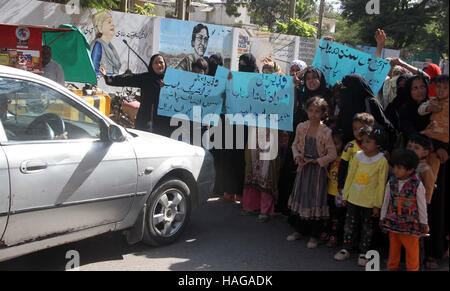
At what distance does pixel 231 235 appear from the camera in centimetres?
508

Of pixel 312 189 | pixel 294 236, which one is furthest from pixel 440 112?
pixel 294 236

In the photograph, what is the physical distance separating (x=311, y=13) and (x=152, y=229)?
53.9 metres

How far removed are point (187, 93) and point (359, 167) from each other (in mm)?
2652

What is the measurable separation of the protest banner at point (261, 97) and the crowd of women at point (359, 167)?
16 cm

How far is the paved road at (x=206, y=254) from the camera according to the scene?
4.12m

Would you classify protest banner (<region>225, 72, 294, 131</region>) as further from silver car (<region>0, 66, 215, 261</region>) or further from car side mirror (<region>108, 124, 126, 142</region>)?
car side mirror (<region>108, 124, 126, 142</region>)

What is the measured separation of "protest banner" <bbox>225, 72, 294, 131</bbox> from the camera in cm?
535

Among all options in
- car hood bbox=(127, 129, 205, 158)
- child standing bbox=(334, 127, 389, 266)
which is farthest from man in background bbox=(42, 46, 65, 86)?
child standing bbox=(334, 127, 389, 266)

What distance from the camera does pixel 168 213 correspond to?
4668 millimetres

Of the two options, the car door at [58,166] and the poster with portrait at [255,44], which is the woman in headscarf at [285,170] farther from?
the poster with portrait at [255,44]

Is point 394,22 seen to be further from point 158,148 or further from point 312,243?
point 158,148

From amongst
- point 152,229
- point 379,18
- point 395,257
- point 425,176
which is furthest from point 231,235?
point 379,18

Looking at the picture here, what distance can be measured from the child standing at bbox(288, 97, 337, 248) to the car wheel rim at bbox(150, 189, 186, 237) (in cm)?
124

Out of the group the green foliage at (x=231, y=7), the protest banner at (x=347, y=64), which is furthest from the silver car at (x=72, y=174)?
A: the green foliage at (x=231, y=7)
